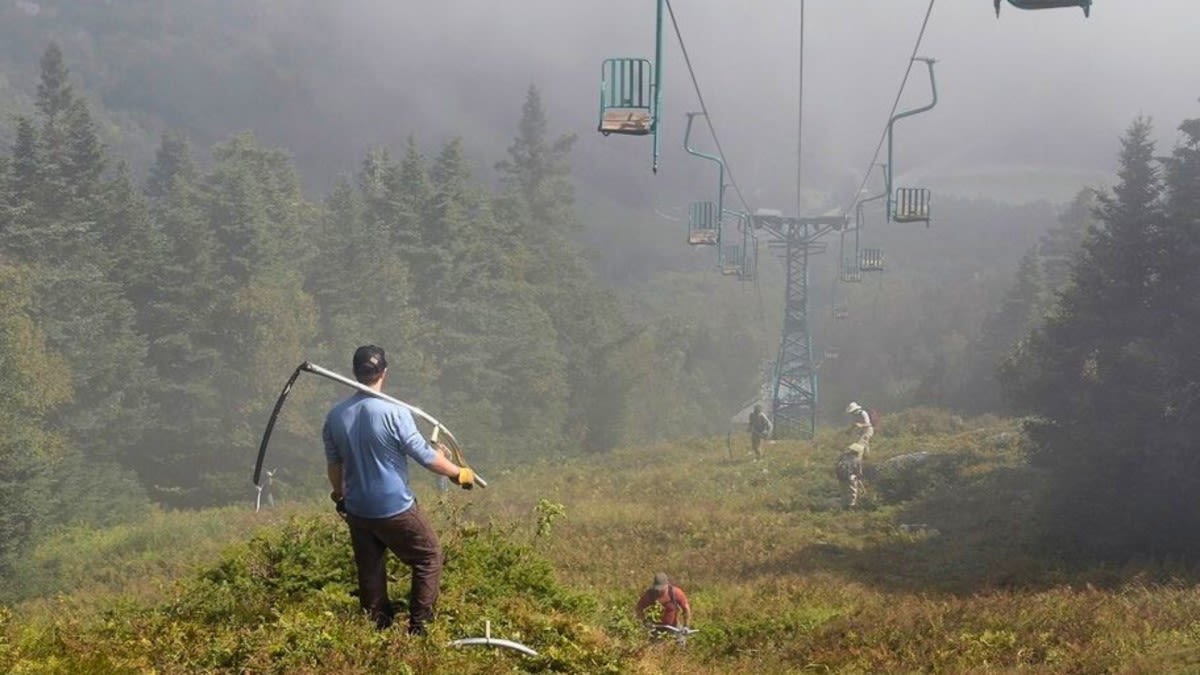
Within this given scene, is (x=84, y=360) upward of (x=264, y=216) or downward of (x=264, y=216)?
downward

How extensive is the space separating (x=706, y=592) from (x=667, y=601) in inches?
257

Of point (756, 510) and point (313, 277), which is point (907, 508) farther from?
point (313, 277)

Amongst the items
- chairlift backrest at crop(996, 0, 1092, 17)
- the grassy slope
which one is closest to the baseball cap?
the grassy slope

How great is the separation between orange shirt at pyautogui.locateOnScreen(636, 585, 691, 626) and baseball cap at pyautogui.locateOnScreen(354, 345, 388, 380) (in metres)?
5.55

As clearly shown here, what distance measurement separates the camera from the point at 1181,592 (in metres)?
15.9

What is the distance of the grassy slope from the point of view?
7598 mm

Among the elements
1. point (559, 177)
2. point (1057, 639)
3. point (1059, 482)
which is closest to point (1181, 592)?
point (1057, 639)

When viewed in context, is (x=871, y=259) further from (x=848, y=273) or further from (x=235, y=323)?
(x=235, y=323)

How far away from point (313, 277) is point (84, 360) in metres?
15.0

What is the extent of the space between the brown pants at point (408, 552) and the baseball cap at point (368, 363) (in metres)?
0.92

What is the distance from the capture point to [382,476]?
788 centimetres

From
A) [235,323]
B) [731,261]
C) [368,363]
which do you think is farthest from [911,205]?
[235,323]

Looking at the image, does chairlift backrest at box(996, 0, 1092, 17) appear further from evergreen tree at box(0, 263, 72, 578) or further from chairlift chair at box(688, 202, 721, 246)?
evergreen tree at box(0, 263, 72, 578)

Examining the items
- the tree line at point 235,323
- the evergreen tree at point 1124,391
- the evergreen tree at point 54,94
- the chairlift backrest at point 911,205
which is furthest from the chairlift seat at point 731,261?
the evergreen tree at point 54,94
